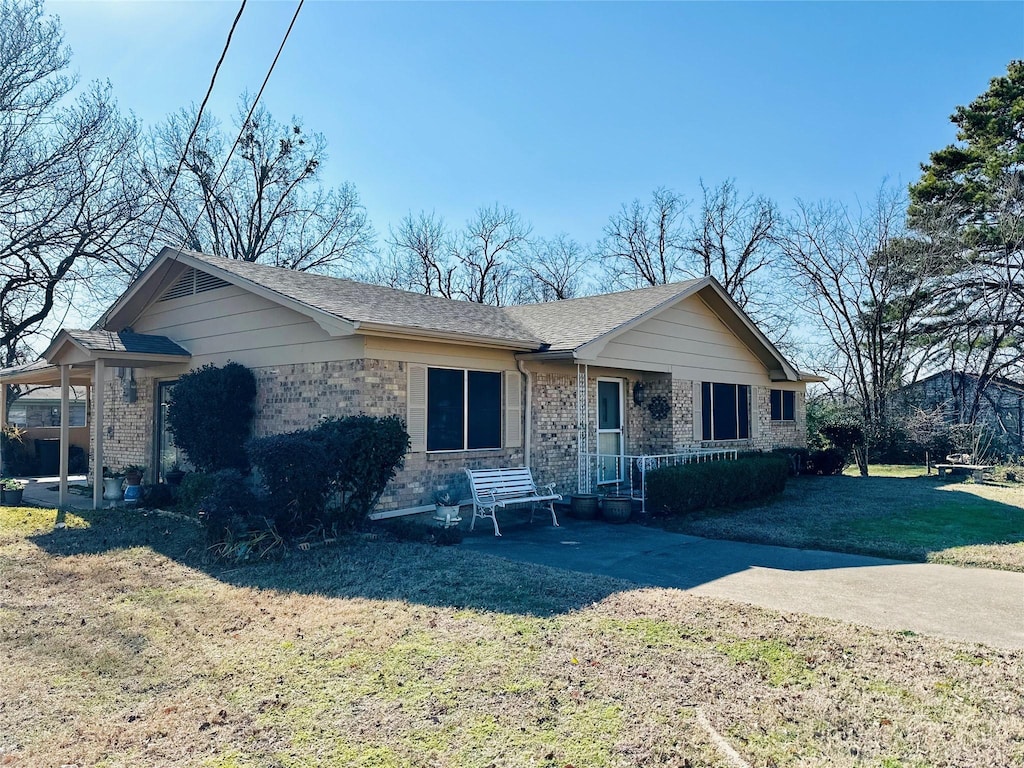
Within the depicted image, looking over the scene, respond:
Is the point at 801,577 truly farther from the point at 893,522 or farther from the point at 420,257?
the point at 420,257

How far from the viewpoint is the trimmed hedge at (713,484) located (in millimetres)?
11094

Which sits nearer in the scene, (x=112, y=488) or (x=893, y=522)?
(x=893, y=522)

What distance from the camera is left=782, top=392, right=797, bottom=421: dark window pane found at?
18.9m

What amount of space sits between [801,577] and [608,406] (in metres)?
6.81

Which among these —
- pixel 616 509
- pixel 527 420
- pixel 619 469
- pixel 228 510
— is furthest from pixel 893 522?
pixel 228 510

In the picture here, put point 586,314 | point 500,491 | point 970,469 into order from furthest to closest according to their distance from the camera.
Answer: point 970,469, point 586,314, point 500,491

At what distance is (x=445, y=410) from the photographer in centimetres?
1057

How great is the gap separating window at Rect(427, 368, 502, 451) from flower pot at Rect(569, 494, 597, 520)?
1565 millimetres

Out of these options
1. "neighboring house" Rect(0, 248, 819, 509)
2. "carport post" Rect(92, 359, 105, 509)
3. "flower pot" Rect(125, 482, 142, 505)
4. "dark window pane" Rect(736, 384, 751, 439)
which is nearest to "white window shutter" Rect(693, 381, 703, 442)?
"neighboring house" Rect(0, 248, 819, 509)

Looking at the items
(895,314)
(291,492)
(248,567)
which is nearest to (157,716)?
(248,567)

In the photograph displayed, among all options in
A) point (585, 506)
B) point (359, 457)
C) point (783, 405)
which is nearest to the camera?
point (359, 457)

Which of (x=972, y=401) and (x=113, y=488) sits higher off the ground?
(x=972, y=401)

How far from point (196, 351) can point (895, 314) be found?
21.6 m

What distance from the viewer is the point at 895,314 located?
2341cm
